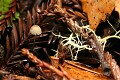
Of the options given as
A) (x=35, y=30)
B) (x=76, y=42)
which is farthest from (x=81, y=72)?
(x=35, y=30)

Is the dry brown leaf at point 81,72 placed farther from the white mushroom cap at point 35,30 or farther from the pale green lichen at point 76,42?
the white mushroom cap at point 35,30

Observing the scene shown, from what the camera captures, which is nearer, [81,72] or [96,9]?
[81,72]

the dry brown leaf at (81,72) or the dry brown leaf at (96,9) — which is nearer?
the dry brown leaf at (81,72)

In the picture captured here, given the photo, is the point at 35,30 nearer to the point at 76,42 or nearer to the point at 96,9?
the point at 76,42

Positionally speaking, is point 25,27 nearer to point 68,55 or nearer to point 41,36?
point 41,36

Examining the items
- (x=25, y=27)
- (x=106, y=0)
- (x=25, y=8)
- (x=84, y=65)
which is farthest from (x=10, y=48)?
(x=106, y=0)

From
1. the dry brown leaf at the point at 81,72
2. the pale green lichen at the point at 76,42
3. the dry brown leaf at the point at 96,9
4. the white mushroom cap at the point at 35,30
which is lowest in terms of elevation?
the dry brown leaf at the point at 81,72

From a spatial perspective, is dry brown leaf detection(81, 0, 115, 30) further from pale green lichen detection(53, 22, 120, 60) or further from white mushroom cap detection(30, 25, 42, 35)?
white mushroom cap detection(30, 25, 42, 35)

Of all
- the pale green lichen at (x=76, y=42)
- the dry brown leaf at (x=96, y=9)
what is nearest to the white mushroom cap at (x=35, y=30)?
the pale green lichen at (x=76, y=42)
